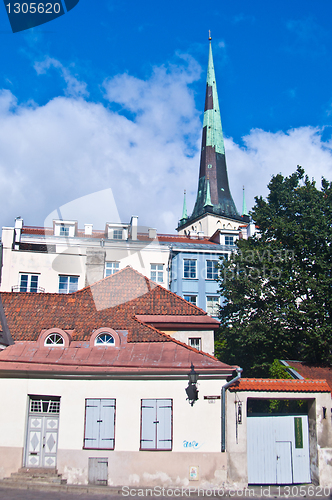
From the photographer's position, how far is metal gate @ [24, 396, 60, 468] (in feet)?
50.1

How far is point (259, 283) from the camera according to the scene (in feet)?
83.9

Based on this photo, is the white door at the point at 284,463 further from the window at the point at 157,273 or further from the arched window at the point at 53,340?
the window at the point at 157,273

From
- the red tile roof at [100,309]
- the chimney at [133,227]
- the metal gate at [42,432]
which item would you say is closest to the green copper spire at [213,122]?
the chimney at [133,227]

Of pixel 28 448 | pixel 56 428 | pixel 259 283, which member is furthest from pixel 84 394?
pixel 259 283

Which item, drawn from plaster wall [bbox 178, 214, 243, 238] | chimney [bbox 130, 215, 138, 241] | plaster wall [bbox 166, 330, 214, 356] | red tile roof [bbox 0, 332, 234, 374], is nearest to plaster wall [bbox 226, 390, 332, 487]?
red tile roof [bbox 0, 332, 234, 374]

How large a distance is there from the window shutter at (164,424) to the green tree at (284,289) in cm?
911

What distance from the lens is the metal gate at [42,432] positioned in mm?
15273

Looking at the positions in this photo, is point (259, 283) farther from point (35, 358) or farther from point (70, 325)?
point (35, 358)

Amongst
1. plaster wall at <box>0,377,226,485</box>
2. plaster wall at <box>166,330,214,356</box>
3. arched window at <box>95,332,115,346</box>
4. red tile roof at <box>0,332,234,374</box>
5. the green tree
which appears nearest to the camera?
plaster wall at <box>0,377,226,485</box>

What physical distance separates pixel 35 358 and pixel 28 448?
301 centimetres

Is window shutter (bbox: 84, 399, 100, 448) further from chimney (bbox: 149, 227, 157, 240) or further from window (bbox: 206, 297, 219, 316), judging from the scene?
chimney (bbox: 149, 227, 157, 240)

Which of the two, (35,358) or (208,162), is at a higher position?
(208,162)

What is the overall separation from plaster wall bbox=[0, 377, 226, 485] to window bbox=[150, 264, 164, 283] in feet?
70.2

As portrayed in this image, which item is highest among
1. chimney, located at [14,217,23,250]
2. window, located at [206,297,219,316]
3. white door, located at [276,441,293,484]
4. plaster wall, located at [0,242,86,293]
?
chimney, located at [14,217,23,250]
